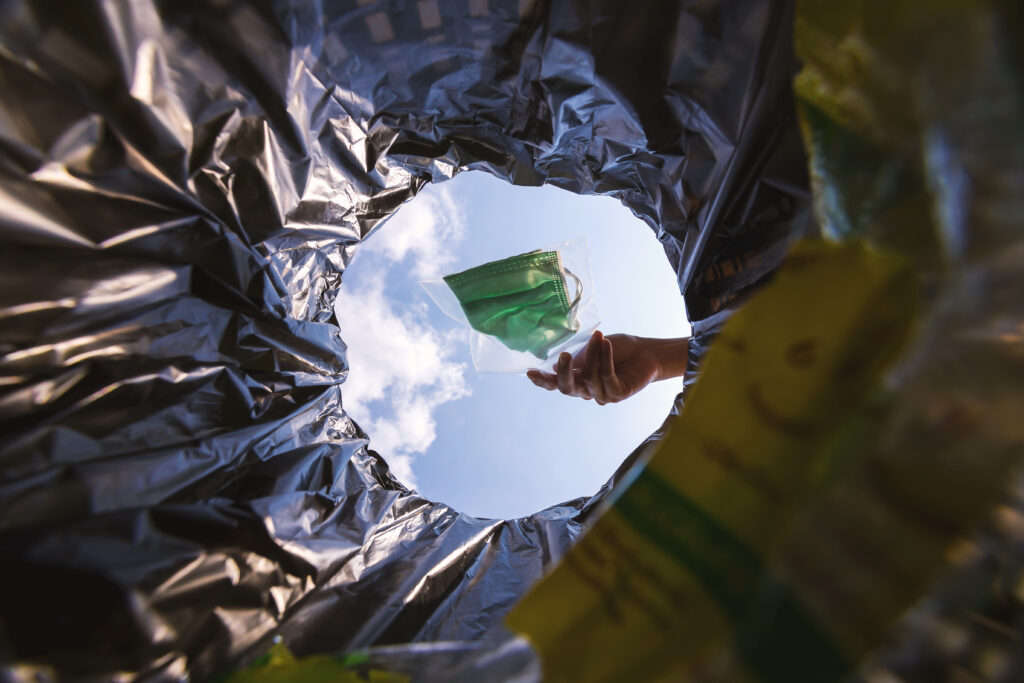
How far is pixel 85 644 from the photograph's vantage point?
0.39 metres

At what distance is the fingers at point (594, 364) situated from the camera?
0.92 m

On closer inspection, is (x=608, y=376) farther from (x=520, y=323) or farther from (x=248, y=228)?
(x=248, y=228)

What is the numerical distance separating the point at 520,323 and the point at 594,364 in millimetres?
173

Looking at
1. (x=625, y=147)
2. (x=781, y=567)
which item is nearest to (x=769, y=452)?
(x=781, y=567)

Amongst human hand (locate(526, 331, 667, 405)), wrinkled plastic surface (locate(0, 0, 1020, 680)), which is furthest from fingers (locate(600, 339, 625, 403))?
wrinkled plastic surface (locate(0, 0, 1020, 680))

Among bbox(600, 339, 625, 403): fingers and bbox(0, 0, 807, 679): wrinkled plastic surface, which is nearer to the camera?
bbox(0, 0, 807, 679): wrinkled plastic surface

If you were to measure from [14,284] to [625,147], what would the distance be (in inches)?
28.1

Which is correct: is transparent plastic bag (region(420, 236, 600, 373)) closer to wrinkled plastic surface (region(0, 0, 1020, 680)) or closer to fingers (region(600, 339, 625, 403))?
fingers (region(600, 339, 625, 403))

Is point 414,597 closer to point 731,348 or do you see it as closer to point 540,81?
point 731,348

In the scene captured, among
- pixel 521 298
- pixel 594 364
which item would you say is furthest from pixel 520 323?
pixel 594 364

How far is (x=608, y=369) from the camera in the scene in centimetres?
92

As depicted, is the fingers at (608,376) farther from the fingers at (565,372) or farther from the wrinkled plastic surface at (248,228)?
the wrinkled plastic surface at (248,228)

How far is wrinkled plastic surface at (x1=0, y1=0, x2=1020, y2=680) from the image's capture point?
0.41m

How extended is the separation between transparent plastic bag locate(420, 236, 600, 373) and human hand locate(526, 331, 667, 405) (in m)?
0.04
